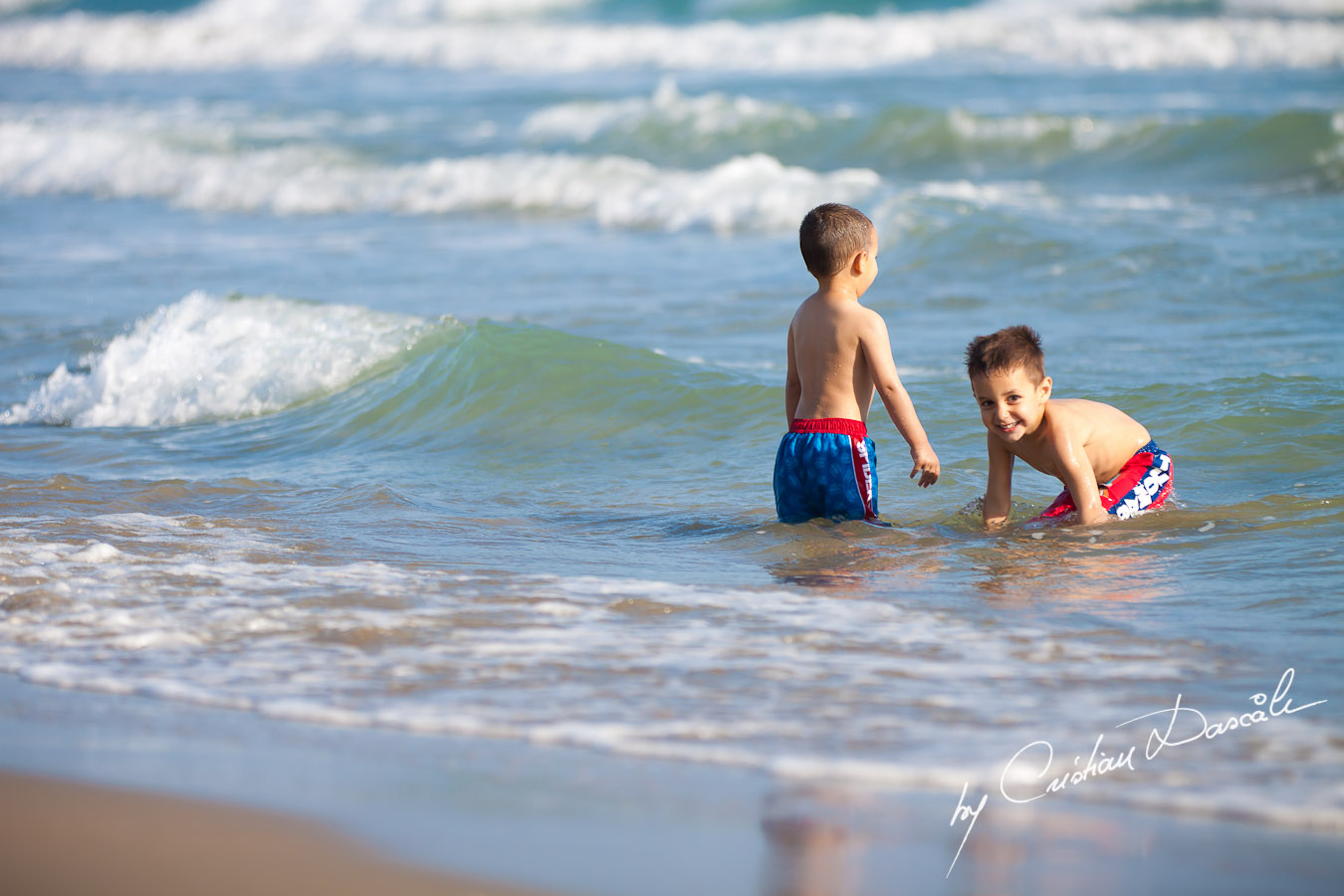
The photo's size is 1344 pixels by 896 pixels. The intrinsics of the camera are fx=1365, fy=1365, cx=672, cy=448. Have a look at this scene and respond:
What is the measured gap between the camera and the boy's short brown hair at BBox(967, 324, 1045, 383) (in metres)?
4.41

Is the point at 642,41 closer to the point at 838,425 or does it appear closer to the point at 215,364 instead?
the point at 215,364

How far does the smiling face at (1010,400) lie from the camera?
445 centimetres

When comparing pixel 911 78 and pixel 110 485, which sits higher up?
pixel 911 78

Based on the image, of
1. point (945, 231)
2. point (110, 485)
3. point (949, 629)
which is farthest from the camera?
point (945, 231)

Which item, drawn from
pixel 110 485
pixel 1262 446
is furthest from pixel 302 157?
pixel 1262 446

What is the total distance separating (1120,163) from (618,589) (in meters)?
13.9

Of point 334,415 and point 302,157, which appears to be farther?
point 302,157

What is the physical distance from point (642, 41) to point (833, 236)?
28273 millimetres

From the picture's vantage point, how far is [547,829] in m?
2.51

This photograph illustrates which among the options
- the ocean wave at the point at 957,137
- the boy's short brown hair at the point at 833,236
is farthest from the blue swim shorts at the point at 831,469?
the ocean wave at the point at 957,137

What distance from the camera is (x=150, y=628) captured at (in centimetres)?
374

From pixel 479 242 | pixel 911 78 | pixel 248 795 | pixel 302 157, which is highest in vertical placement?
pixel 911 78

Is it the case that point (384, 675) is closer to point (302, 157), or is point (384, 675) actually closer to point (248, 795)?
point (248, 795)

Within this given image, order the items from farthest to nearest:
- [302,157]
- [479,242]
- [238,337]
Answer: [302,157] → [479,242] → [238,337]
